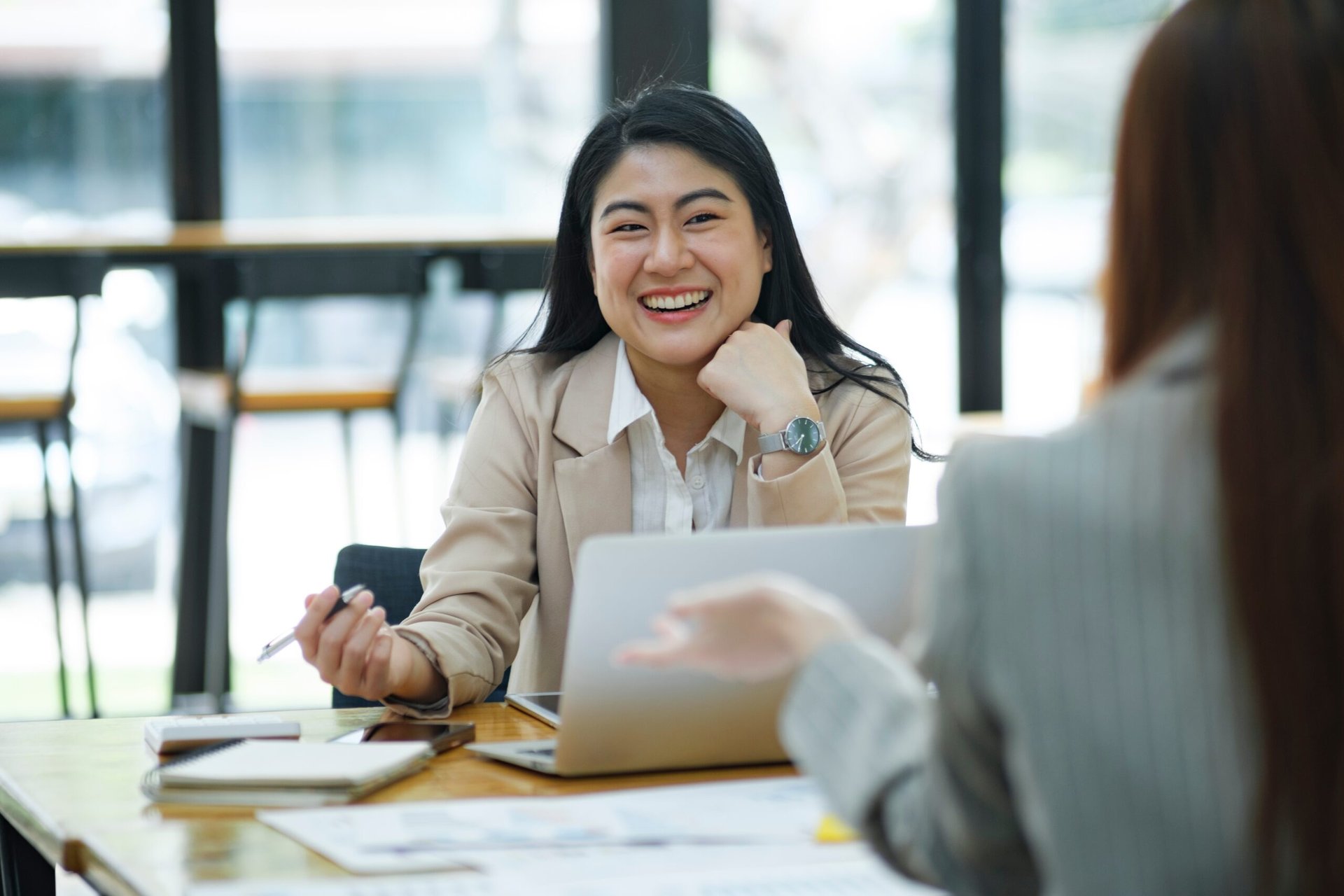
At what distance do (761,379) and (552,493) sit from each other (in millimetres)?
279

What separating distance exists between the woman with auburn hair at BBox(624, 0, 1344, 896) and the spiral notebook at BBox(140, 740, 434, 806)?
1.92 feet

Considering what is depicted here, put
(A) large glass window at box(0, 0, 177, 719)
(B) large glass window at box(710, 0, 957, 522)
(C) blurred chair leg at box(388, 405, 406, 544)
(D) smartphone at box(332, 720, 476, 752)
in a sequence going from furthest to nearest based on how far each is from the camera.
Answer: (B) large glass window at box(710, 0, 957, 522) < (A) large glass window at box(0, 0, 177, 719) < (C) blurred chair leg at box(388, 405, 406, 544) < (D) smartphone at box(332, 720, 476, 752)

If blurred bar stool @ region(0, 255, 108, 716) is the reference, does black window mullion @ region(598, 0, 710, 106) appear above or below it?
above

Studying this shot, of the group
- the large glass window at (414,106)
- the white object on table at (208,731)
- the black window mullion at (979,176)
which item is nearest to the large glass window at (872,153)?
the black window mullion at (979,176)

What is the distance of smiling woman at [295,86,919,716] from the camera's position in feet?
5.88

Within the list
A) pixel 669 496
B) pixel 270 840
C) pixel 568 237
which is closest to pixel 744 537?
pixel 270 840

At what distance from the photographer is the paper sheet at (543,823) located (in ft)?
3.44

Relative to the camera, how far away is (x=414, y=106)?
460 cm

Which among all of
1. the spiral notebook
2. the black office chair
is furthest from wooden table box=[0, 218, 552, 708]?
the spiral notebook

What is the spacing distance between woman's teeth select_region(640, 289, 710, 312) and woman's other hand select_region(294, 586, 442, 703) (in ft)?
1.94

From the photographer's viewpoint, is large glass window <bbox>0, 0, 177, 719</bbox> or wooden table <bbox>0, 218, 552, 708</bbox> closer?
wooden table <bbox>0, 218, 552, 708</bbox>

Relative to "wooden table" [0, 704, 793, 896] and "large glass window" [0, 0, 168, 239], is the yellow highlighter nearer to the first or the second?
"wooden table" [0, 704, 793, 896]

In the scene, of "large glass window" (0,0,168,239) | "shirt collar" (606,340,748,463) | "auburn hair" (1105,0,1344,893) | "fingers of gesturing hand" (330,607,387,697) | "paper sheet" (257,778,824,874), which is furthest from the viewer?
"large glass window" (0,0,168,239)

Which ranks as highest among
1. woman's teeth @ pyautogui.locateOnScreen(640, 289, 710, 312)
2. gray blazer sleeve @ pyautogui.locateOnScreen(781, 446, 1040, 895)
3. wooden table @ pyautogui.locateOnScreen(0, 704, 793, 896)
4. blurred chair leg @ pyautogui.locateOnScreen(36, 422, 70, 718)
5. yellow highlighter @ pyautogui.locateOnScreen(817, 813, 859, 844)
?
woman's teeth @ pyautogui.locateOnScreen(640, 289, 710, 312)
